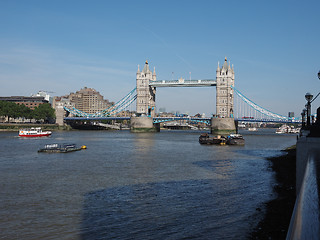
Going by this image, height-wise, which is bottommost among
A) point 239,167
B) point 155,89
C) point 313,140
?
point 239,167

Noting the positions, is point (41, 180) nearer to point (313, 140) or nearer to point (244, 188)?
point (244, 188)

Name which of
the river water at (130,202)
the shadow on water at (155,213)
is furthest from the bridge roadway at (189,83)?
the shadow on water at (155,213)

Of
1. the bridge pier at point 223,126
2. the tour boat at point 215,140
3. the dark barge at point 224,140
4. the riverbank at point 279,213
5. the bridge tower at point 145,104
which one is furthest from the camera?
the bridge tower at point 145,104

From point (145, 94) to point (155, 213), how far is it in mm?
109502

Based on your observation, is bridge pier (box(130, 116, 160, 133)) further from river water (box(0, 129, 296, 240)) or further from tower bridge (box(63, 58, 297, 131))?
river water (box(0, 129, 296, 240))

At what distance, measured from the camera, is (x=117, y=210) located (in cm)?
1299

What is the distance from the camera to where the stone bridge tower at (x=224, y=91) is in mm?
110562

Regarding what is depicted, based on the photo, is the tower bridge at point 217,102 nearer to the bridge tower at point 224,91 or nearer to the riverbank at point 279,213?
the bridge tower at point 224,91

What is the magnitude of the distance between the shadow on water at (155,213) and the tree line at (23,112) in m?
102

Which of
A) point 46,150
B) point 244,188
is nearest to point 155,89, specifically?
point 46,150

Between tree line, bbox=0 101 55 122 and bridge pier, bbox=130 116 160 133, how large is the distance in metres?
33.8

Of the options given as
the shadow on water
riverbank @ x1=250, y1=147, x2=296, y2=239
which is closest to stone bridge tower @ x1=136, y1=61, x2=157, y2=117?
riverbank @ x1=250, y1=147, x2=296, y2=239

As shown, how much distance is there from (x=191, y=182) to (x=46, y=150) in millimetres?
22528

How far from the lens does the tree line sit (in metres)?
108
